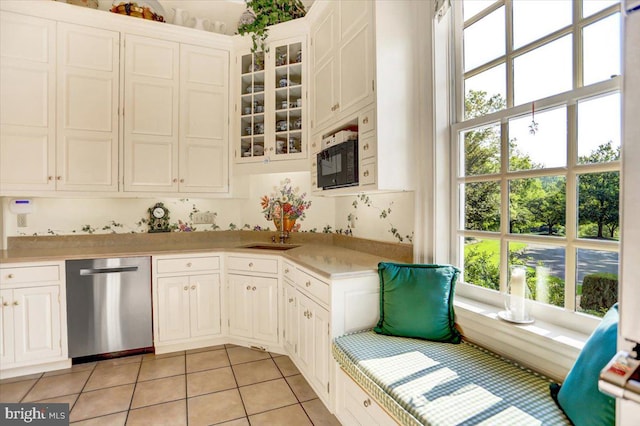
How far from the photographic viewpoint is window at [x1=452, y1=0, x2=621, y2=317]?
3.91 feet

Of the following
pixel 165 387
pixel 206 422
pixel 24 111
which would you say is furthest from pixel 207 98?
pixel 206 422

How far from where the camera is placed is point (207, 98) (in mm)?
2994

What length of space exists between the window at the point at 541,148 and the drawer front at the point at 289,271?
1.13 metres

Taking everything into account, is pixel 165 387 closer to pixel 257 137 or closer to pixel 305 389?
pixel 305 389

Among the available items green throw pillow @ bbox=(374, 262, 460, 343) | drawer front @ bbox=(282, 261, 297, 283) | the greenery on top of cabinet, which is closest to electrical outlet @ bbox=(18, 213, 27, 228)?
drawer front @ bbox=(282, 261, 297, 283)

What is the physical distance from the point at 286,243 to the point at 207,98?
1.58 meters

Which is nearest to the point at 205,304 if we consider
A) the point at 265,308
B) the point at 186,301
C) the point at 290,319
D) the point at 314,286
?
the point at 186,301

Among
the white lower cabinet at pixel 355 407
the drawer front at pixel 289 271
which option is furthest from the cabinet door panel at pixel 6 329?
the white lower cabinet at pixel 355 407

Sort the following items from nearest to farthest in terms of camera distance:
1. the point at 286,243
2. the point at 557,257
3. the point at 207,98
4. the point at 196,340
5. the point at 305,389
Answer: the point at 557,257
the point at 305,389
the point at 196,340
the point at 207,98
the point at 286,243

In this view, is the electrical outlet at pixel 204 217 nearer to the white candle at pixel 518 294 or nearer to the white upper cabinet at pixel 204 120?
the white upper cabinet at pixel 204 120

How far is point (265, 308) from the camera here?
2641 mm

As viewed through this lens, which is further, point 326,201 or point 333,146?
point 326,201

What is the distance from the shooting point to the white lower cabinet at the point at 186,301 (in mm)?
2639

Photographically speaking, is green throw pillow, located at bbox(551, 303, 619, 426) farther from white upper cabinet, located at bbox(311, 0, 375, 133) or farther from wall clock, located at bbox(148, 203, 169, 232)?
wall clock, located at bbox(148, 203, 169, 232)
